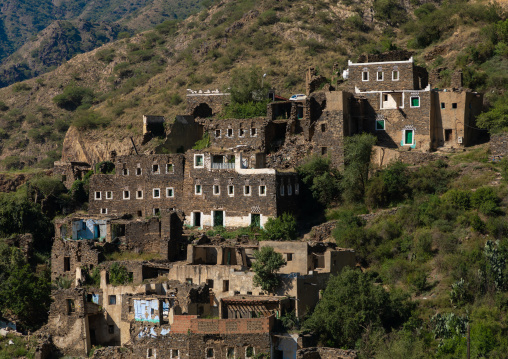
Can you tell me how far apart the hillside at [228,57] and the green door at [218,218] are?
1563 centimetres

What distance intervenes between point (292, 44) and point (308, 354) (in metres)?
47.8

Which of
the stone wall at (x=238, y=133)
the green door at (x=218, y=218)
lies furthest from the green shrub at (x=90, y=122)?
the green door at (x=218, y=218)

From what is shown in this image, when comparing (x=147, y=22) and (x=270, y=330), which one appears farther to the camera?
(x=147, y=22)

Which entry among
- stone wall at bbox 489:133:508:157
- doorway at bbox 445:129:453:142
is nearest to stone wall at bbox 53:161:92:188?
doorway at bbox 445:129:453:142

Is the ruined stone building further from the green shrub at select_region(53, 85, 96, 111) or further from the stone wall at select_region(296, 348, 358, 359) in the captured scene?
the green shrub at select_region(53, 85, 96, 111)

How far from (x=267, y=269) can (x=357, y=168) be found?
1130 cm

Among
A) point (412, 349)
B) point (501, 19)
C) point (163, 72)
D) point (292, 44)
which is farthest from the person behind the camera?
point (163, 72)

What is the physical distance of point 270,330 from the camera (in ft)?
118

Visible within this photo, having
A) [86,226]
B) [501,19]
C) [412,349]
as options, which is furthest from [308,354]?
[501,19]

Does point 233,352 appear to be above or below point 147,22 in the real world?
below

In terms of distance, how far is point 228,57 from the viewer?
80.3 m

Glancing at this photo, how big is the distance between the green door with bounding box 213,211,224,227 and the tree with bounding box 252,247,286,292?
9.20 meters

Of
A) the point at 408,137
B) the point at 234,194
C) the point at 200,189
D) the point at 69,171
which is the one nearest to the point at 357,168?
the point at 408,137

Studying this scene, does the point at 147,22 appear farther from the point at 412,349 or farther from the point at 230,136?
the point at 412,349
